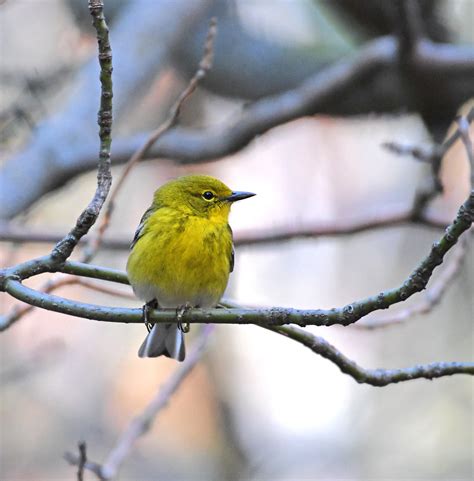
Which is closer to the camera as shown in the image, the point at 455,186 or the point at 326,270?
the point at 455,186

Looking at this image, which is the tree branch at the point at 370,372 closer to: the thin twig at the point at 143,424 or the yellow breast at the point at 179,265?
the yellow breast at the point at 179,265

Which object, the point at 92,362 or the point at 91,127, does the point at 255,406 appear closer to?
the point at 92,362

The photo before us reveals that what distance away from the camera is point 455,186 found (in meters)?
8.99

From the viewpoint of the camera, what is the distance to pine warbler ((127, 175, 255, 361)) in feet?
13.0

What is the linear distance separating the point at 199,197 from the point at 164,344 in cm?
85

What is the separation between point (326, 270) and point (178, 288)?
5.94 m

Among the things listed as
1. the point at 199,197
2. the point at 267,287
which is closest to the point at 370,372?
the point at 199,197

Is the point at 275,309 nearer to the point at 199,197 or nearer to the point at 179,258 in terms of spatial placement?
the point at 179,258

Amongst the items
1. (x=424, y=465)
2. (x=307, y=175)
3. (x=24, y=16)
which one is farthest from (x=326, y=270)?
(x=24, y=16)

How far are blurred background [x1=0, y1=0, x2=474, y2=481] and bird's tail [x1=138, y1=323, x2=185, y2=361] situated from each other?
2.97 metres

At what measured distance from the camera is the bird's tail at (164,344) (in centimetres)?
429

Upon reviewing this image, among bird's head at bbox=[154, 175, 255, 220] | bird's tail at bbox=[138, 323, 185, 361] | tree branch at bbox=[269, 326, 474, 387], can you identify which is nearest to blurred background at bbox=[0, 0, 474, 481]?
bird's head at bbox=[154, 175, 255, 220]

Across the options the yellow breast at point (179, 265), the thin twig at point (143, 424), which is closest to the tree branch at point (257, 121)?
the yellow breast at point (179, 265)

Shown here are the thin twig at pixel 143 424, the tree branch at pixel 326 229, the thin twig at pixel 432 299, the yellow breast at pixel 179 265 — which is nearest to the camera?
the thin twig at pixel 143 424
